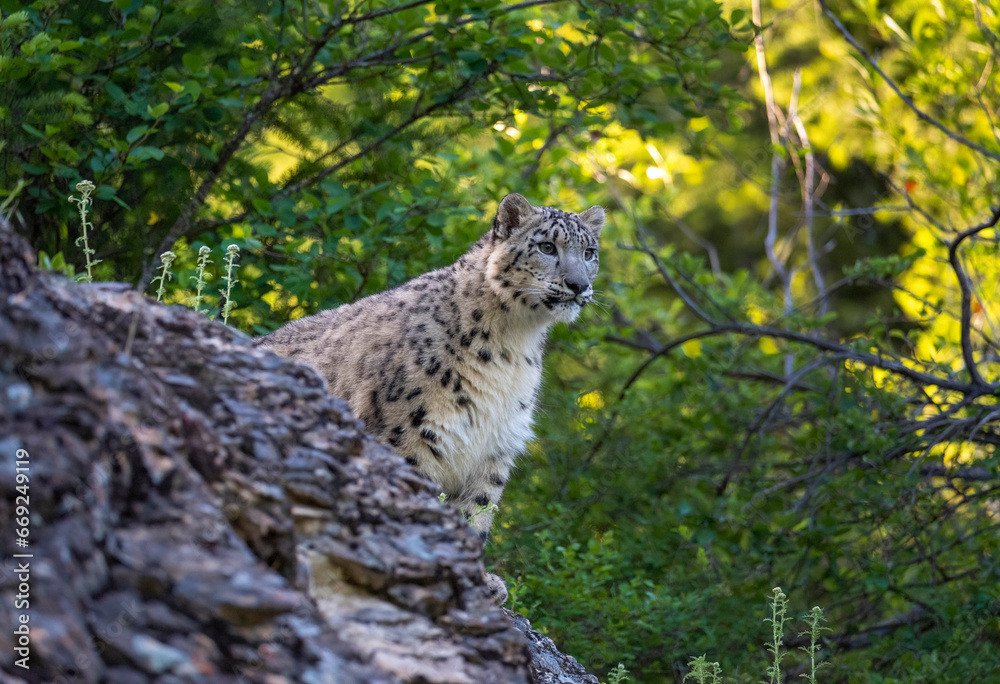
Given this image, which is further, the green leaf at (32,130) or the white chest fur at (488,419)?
the white chest fur at (488,419)

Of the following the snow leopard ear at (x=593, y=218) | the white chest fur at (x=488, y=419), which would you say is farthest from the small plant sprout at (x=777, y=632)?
the snow leopard ear at (x=593, y=218)

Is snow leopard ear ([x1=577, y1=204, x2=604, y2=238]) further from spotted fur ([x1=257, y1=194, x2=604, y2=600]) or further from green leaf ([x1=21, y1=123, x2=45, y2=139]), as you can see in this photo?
green leaf ([x1=21, y1=123, x2=45, y2=139])

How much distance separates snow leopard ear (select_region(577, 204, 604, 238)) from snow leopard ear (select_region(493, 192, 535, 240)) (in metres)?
0.55

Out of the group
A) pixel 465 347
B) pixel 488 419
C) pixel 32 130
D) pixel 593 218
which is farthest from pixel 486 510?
pixel 32 130

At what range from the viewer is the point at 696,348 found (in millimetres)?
9812

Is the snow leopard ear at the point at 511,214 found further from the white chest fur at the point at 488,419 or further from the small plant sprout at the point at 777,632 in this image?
the small plant sprout at the point at 777,632

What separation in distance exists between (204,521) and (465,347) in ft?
10.7

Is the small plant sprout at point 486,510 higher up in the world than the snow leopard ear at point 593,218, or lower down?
lower down

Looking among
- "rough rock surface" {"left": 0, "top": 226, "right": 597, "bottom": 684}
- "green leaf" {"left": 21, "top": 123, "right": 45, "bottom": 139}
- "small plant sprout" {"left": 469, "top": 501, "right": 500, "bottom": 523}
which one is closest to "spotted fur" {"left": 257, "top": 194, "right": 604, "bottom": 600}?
"small plant sprout" {"left": 469, "top": 501, "right": 500, "bottom": 523}

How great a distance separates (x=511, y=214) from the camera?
6.14 metres

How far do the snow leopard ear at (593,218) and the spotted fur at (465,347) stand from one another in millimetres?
247

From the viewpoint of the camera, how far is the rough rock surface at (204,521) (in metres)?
2.32

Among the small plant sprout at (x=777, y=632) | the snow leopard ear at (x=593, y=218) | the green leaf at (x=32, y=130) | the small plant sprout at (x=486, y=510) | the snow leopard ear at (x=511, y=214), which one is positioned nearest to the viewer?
the small plant sprout at (x=777, y=632)

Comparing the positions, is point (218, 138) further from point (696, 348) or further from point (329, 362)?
point (696, 348)
